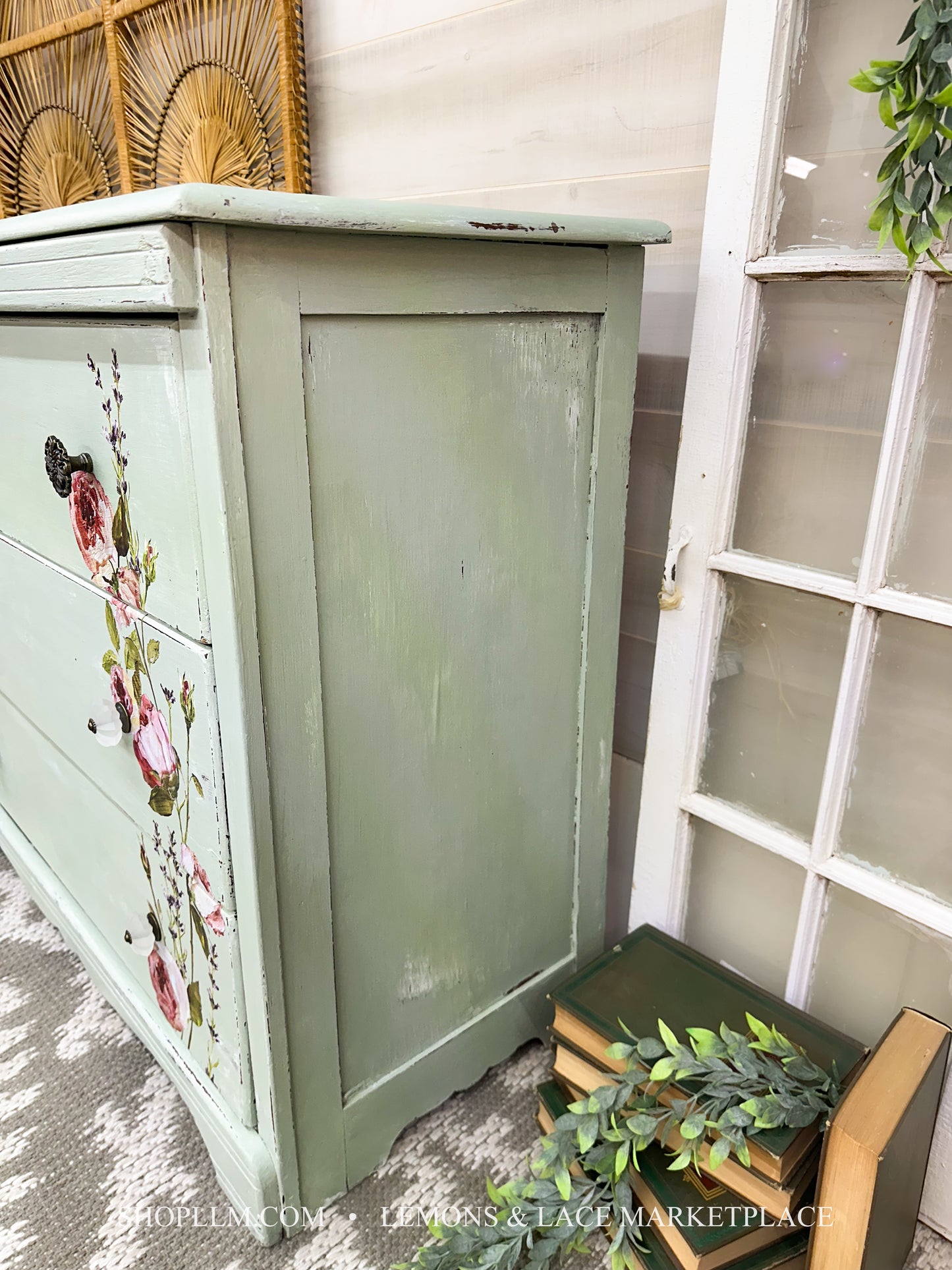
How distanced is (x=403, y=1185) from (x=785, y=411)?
919 millimetres

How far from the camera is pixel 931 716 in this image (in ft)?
2.77

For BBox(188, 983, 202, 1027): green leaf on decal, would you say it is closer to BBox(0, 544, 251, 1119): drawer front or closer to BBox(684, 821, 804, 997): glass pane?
BBox(0, 544, 251, 1119): drawer front

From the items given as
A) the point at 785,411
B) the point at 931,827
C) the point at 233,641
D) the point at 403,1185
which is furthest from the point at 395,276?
the point at 403,1185

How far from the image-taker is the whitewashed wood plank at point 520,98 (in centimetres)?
92

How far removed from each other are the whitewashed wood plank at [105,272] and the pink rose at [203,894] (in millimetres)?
488

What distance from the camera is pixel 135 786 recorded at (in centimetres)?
91

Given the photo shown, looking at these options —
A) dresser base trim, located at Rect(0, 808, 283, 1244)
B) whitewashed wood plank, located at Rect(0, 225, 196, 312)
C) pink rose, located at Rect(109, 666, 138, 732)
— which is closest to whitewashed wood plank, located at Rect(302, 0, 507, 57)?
whitewashed wood plank, located at Rect(0, 225, 196, 312)

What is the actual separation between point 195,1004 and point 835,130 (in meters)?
1.05

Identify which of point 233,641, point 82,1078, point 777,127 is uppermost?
point 777,127

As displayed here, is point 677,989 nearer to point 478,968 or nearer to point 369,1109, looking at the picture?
point 478,968

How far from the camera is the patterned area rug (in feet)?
2.95

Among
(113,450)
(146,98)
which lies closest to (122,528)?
(113,450)

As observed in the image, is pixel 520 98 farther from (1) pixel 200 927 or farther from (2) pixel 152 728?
(1) pixel 200 927

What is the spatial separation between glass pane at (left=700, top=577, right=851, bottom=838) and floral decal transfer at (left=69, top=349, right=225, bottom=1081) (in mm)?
575
